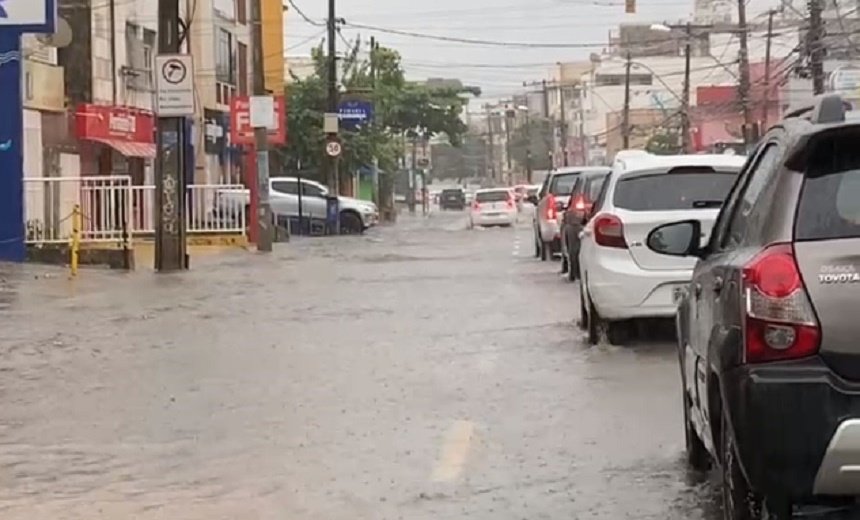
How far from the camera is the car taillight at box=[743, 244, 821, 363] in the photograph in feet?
19.0

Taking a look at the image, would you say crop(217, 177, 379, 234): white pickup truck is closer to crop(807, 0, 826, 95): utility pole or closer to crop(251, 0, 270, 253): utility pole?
Result: crop(251, 0, 270, 253): utility pole

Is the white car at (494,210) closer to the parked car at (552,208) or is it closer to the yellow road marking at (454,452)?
the parked car at (552,208)

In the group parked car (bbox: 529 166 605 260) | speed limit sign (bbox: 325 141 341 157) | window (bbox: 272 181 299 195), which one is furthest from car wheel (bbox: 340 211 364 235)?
parked car (bbox: 529 166 605 260)

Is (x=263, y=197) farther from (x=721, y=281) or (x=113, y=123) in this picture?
(x=721, y=281)

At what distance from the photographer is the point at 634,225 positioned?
551 inches

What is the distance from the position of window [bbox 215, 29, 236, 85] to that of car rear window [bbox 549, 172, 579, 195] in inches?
938

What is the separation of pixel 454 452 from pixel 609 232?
509 centimetres

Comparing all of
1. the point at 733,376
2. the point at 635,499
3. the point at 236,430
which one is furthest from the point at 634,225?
the point at 733,376

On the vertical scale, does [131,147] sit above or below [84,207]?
above

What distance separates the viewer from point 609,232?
556 inches

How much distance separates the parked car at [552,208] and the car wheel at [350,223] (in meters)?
21.2

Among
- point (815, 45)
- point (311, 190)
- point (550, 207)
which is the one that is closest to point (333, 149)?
point (311, 190)

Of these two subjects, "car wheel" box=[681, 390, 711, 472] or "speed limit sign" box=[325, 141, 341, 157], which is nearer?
"car wheel" box=[681, 390, 711, 472]

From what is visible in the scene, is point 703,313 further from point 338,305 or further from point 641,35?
point 641,35
